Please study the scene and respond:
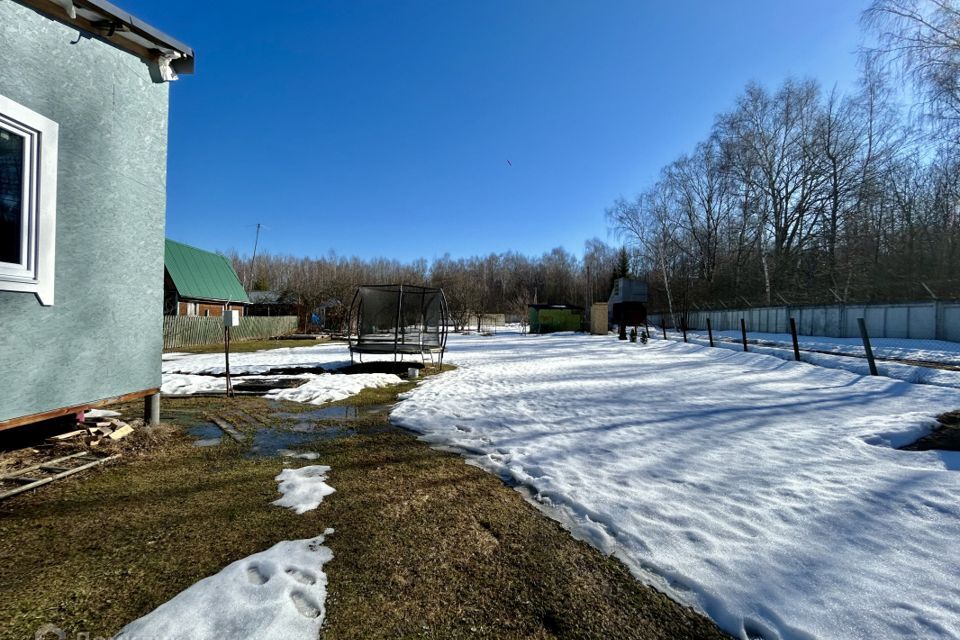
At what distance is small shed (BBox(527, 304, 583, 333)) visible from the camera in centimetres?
3419

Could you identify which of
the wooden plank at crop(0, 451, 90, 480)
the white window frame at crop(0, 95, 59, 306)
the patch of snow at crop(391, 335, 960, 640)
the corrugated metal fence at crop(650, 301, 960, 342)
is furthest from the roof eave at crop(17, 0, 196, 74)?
the corrugated metal fence at crop(650, 301, 960, 342)

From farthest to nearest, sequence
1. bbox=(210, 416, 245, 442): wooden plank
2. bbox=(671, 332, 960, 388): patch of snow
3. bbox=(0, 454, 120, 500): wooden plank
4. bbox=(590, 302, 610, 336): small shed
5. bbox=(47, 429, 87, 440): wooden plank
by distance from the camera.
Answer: bbox=(590, 302, 610, 336): small shed, bbox=(671, 332, 960, 388): patch of snow, bbox=(210, 416, 245, 442): wooden plank, bbox=(47, 429, 87, 440): wooden plank, bbox=(0, 454, 120, 500): wooden plank

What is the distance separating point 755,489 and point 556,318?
31.7 meters

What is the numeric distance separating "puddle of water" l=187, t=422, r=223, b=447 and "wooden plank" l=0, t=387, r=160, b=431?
2.04 ft

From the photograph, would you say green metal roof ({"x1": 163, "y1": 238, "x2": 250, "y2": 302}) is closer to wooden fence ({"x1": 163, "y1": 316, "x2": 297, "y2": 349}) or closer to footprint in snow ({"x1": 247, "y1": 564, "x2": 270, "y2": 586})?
wooden fence ({"x1": 163, "y1": 316, "x2": 297, "y2": 349})

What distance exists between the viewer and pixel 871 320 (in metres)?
16.4

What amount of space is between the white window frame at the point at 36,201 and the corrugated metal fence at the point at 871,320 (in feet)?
71.6

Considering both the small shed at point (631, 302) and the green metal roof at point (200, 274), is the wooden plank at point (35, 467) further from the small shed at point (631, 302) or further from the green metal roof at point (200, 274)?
the small shed at point (631, 302)

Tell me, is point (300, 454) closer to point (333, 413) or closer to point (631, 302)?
point (333, 413)

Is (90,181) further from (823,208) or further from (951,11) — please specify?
(823,208)

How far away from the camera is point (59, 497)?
8.73ft

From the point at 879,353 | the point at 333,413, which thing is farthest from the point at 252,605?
the point at 879,353

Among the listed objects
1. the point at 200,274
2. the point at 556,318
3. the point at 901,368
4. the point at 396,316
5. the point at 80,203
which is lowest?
the point at 901,368

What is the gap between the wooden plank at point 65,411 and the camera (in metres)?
2.75
